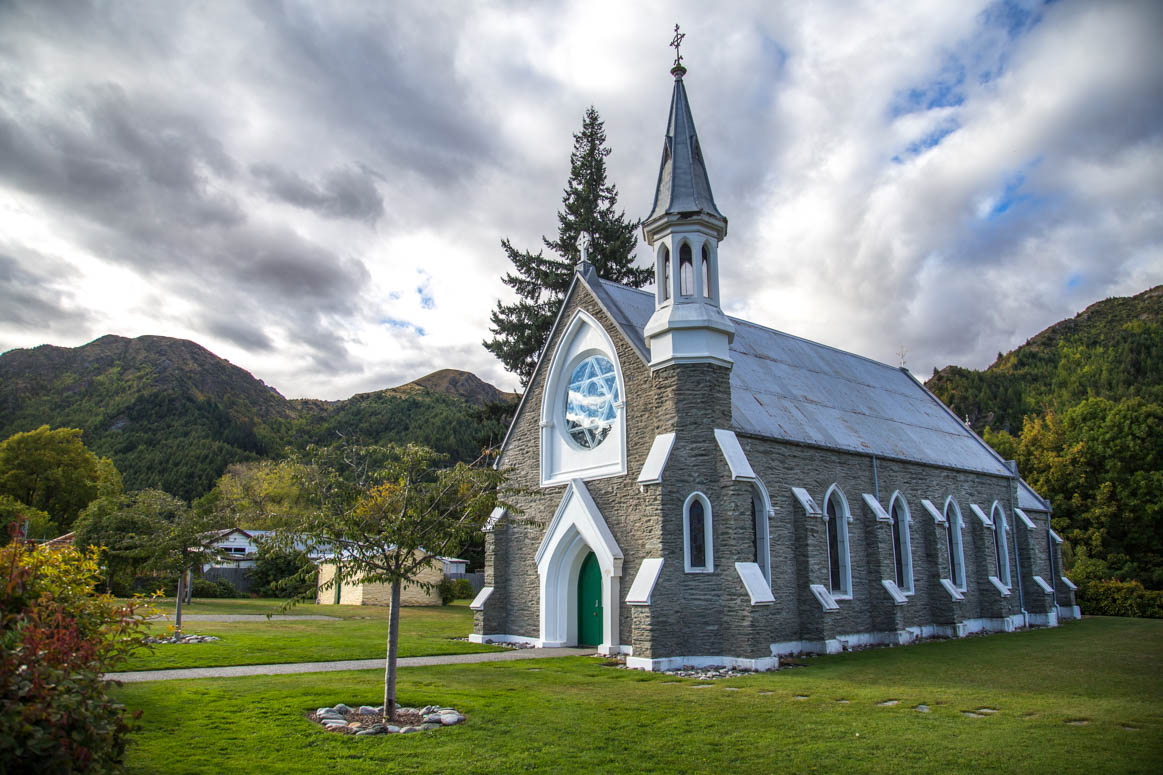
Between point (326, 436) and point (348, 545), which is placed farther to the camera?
point (326, 436)

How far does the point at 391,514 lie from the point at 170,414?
10101 centimetres

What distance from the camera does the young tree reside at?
34.3 feet

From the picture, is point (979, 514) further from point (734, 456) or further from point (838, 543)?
point (734, 456)

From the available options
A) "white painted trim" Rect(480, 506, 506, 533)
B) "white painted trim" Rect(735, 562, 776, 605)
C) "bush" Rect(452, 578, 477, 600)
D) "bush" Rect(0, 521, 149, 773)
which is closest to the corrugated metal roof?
"white painted trim" Rect(735, 562, 776, 605)

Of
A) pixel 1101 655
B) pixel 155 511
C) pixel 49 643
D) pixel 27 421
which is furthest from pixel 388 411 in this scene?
pixel 49 643

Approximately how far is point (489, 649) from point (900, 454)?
14.2 meters

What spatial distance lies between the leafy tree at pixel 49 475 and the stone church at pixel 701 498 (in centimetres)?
4983

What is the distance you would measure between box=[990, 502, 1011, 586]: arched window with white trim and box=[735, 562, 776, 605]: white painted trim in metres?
15.6

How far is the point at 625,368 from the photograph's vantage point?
19.6 metres

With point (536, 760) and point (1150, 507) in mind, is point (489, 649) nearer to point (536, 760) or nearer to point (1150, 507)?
point (536, 760)

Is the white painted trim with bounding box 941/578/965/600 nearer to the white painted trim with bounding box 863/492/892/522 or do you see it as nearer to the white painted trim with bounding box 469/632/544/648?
the white painted trim with bounding box 863/492/892/522

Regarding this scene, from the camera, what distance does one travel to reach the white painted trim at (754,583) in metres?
16.1

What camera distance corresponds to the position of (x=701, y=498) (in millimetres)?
17297

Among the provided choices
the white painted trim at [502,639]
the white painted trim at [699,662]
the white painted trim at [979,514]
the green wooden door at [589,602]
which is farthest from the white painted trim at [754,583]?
the white painted trim at [979,514]
